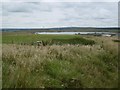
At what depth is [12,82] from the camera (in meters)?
6.18

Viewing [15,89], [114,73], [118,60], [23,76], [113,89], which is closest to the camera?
[15,89]

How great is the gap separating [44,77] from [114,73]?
9.96 ft

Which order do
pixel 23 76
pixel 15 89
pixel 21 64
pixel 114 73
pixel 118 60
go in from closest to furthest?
pixel 15 89 → pixel 23 76 → pixel 21 64 → pixel 114 73 → pixel 118 60

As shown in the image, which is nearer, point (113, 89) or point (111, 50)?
point (113, 89)

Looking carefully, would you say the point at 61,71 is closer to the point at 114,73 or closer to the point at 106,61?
the point at 114,73

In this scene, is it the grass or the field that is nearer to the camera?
the field

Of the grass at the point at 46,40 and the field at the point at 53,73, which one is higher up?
the field at the point at 53,73

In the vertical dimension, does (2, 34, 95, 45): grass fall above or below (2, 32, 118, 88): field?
below

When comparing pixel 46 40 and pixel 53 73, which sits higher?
pixel 53 73

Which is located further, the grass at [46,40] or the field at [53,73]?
the grass at [46,40]

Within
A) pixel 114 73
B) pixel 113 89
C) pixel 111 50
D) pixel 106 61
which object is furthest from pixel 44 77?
pixel 111 50

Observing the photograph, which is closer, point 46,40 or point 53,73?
point 53,73

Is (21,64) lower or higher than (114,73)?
higher

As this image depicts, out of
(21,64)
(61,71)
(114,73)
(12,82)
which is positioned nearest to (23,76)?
(12,82)
